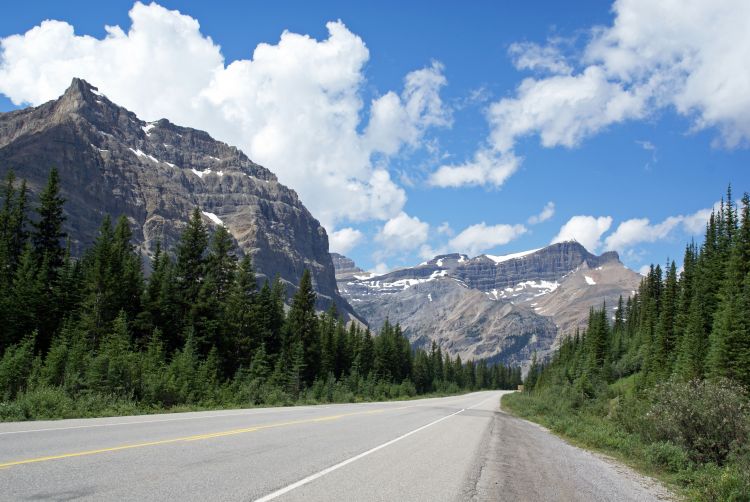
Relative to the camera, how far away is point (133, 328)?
43.0m

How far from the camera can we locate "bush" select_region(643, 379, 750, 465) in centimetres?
1483

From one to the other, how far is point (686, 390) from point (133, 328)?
129ft

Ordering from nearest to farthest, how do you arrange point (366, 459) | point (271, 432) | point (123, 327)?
point (366, 459) → point (271, 432) → point (123, 327)

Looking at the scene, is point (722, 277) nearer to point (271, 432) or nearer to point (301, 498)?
point (271, 432)

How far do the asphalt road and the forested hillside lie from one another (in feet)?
21.2

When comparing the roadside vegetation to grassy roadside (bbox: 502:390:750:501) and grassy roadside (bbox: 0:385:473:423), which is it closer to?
grassy roadside (bbox: 502:390:750:501)

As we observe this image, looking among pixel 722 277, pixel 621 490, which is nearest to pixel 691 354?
pixel 722 277

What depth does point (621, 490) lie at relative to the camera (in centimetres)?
1045

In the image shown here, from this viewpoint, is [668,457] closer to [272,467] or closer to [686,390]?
[686,390]

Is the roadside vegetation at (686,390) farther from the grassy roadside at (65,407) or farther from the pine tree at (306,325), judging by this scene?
the pine tree at (306,325)

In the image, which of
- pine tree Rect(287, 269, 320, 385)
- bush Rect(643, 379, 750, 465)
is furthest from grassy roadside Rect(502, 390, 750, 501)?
pine tree Rect(287, 269, 320, 385)

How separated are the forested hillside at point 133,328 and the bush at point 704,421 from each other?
18244 millimetres

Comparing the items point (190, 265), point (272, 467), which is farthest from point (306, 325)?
point (272, 467)

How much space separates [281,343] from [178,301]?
21.5 m
